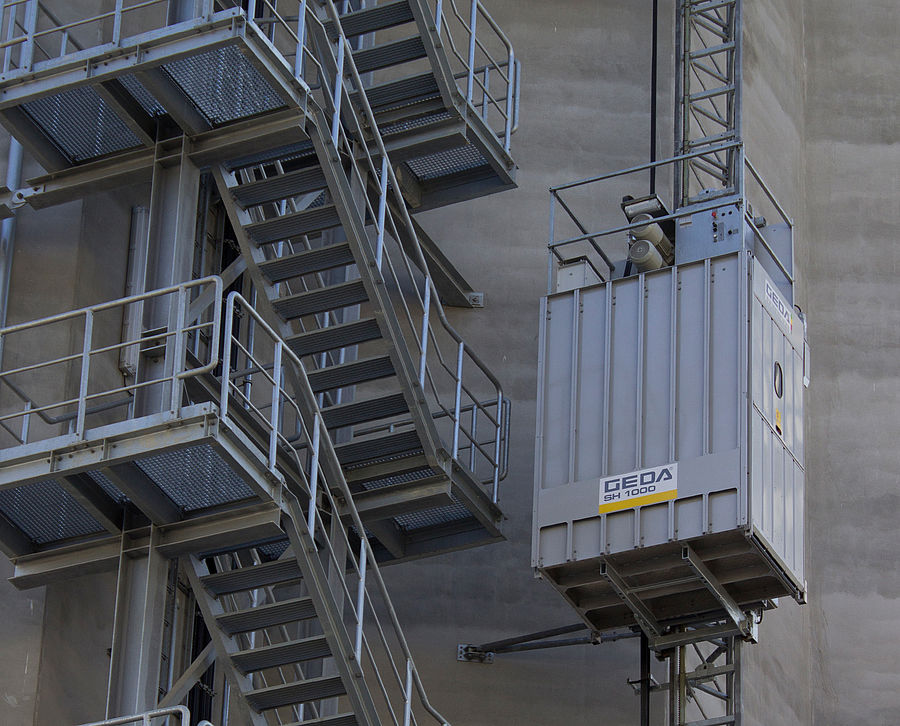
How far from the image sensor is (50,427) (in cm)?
2150

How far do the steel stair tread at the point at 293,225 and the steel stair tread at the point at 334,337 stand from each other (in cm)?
104

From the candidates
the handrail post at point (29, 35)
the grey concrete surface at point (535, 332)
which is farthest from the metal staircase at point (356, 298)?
the handrail post at point (29, 35)

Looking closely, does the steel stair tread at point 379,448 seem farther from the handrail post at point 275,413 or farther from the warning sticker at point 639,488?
the handrail post at point 275,413

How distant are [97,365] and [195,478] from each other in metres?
3.31

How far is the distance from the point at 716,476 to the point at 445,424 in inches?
217

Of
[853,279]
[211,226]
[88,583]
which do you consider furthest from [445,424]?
[853,279]

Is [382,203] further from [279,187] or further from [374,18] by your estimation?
[374,18]

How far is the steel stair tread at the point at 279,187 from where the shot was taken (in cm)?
2147

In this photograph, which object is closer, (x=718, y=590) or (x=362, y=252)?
(x=362, y=252)

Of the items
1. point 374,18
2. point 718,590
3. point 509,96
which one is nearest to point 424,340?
point 374,18

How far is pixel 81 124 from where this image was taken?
70.6ft

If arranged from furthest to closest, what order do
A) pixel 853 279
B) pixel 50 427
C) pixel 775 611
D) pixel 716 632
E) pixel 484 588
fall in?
1. pixel 853 279
2. pixel 775 611
3. pixel 484 588
4. pixel 716 632
5. pixel 50 427

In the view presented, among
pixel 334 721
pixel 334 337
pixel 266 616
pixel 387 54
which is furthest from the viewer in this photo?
pixel 387 54

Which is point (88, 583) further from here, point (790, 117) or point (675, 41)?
point (790, 117)
